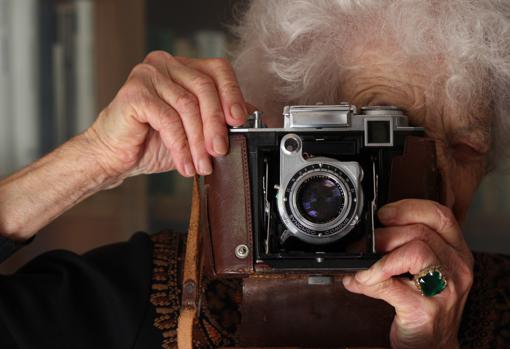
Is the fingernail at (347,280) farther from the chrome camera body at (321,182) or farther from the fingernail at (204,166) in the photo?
the fingernail at (204,166)

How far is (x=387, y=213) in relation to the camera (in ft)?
3.79

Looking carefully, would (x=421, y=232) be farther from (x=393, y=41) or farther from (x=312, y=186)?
(x=393, y=41)

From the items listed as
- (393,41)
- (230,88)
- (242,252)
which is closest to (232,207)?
(242,252)

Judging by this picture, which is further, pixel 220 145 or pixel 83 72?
pixel 83 72

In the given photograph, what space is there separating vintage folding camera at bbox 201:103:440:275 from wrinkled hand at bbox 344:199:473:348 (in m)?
0.03

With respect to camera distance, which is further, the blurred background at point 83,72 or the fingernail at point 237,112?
the blurred background at point 83,72

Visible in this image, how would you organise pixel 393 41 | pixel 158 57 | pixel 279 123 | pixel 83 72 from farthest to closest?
pixel 83 72, pixel 279 123, pixel 393 41, pixel 158 57

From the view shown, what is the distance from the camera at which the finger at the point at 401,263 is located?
113 centimetres

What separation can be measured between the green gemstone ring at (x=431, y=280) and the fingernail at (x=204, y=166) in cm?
32

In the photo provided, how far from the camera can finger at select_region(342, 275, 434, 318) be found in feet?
3.78

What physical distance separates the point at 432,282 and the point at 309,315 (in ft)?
0.88

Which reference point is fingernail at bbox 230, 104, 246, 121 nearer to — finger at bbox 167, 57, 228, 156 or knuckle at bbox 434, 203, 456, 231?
finger at bbox 167, 57, 228, 156

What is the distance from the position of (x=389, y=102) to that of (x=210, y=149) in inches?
14.4

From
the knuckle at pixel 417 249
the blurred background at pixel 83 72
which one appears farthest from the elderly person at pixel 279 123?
the blurred background at pixel 83 72
